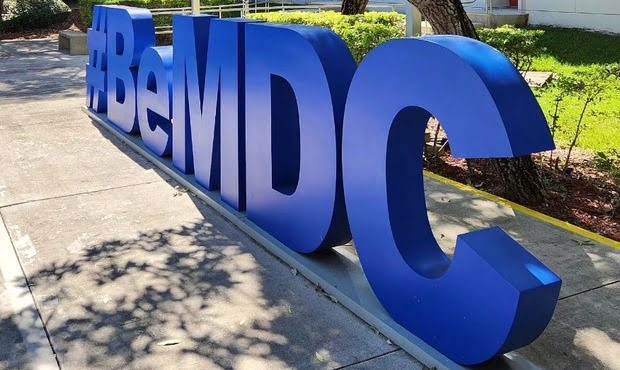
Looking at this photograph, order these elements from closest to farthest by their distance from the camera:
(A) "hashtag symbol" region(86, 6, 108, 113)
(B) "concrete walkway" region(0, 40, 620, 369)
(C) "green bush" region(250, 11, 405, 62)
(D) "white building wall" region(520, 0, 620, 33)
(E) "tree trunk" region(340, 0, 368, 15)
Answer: (B) "concrete walkway" region(0, 40, 620, 369) → (C) "green bush" region(250, 11, 405, 62) → (A) "hashtag symbol" region(86, 6, 108, 113) → (E) "tree trunk" region(340, 0, 368, 15) → (D) "white building wall" region(520, 0, 620, 33)

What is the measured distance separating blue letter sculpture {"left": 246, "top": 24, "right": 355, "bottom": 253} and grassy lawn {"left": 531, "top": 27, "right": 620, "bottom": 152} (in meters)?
4.11

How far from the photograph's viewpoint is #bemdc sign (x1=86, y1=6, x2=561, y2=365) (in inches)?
148

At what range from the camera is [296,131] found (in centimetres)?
577

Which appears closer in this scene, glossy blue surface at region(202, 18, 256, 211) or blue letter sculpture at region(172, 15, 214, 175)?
glossy blue surface at region(202, 18, 256, 211)

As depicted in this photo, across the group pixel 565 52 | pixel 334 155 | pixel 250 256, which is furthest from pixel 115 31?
pixel 565 52

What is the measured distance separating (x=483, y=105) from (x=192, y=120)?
3.82 m

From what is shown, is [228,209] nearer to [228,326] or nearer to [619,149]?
[228,326]

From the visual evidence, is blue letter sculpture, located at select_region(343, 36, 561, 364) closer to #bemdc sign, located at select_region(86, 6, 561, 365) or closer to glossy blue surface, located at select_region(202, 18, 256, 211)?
#bemdc sign, located at select_region(86, 6, 561, 365)

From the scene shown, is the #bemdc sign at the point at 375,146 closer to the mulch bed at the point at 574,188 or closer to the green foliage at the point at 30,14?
the mulch bed at the point at 574,188

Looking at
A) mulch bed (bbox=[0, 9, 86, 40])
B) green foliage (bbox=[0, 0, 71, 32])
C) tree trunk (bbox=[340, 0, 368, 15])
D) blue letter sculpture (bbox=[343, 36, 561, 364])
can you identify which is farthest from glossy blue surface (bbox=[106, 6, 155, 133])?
green foliage (bbox=[0, 0, 71, 32])

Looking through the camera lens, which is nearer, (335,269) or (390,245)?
(390,245)

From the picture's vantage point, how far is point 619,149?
8.39 meters

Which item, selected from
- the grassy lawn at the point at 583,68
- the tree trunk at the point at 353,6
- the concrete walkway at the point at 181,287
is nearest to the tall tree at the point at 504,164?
the concrete walkway at the point at 181,287

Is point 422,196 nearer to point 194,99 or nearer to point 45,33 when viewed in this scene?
point 194,99
